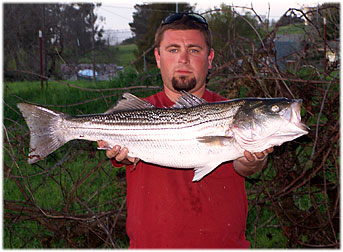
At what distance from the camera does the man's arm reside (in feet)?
9.56

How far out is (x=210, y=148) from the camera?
291 cm

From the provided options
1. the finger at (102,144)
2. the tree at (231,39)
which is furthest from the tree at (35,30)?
the finger at (102,144)

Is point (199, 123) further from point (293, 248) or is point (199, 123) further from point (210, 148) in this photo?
point (293, 248)

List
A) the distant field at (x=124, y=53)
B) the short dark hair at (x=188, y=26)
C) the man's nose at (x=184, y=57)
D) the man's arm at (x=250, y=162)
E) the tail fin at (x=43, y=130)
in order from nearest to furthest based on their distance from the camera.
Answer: the man's arm at (x=250, y=162) < the tail fin at (x=43, y=130) < the man's nose at (x=184, y=57) < the short dark hair at (x=188, y=26) < the distant field at (x=124, y=53)

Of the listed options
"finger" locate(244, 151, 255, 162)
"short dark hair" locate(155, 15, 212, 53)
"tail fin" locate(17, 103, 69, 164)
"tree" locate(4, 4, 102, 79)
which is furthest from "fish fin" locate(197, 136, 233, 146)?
"tree" locate(4, 4, 102, 79)

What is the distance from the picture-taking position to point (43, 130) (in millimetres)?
3170

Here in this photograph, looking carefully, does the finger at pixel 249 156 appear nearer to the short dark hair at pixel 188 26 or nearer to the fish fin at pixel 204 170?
the fish fin at pixel 204 170

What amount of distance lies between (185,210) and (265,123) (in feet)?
3.11

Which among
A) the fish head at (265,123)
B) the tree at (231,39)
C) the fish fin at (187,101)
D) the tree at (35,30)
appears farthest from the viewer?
the tree at (35,30)

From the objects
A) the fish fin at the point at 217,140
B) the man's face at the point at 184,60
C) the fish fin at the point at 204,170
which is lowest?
the fish fin at the point at 204,170

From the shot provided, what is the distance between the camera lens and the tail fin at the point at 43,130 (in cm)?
315

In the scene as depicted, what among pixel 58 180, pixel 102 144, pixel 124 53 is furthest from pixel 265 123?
pixel 124 53

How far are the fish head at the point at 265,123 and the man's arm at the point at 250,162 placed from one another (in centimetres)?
5

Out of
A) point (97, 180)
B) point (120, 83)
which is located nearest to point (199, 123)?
point (97, 180)
